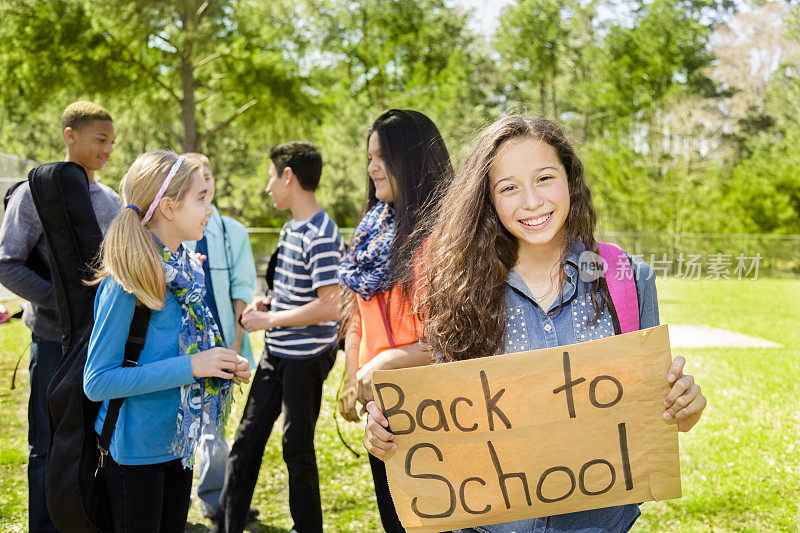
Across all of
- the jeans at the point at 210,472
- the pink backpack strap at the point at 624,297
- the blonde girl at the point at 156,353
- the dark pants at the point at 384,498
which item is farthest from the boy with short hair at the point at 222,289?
the pink backpack strap at the point at 624,297

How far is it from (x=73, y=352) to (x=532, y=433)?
166cm

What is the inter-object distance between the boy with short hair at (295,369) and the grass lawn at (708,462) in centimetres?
52

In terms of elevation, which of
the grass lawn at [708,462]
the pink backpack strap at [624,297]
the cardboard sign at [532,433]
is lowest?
the grass lawn at [708,462]

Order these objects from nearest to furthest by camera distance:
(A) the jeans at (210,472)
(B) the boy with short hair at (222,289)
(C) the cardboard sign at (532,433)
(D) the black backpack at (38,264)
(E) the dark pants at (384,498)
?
(C) the cardboard sign at (532,433) < (E) the dark pants at (384,498) < (D) the black backpack at (38,264) < (B) the boy with short hair at (222,289) < (A) the jeans at (210,472)

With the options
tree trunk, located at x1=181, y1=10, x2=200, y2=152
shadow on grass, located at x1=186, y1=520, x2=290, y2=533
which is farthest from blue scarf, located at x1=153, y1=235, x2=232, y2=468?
tree trunk, located at x1=181, y1=10, x2=200, y2=152

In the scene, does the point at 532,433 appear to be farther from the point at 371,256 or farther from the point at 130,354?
the point at 130,354

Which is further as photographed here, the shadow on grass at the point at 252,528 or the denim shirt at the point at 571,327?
the shadow on grass at the point at 252,528

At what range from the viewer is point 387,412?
5.44ft

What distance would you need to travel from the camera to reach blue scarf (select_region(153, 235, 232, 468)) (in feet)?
7.41

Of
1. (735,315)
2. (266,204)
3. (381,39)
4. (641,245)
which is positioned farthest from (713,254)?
(266,204)

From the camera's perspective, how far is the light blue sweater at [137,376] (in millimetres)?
2104

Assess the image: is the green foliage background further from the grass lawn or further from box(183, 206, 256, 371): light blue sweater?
box(183, 206, 256, 371): light blue sweater

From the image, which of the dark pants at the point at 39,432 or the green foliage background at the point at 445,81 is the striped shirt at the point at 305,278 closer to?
the dark pants at the point at 39,432

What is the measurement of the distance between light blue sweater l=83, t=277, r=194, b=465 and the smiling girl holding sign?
2.64ft
